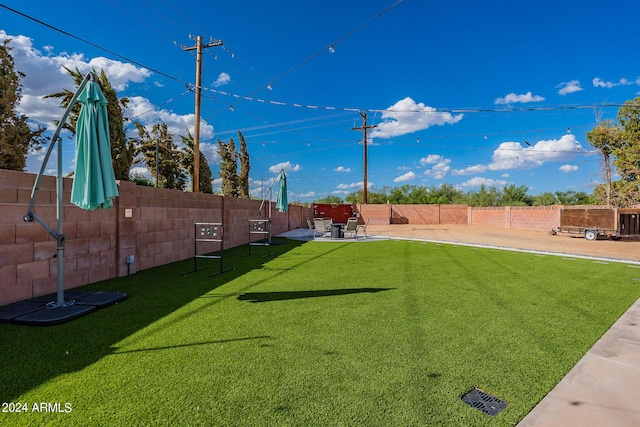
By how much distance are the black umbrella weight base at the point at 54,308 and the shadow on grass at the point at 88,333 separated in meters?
0.06

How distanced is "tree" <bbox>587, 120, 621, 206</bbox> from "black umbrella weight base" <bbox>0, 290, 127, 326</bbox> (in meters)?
25.9

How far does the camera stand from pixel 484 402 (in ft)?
5.89

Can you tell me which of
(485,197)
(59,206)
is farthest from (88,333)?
(485,197)

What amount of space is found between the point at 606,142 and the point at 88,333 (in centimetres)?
2733

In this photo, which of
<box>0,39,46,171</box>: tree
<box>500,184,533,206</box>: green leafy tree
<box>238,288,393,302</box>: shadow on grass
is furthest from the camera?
<box>500,184,533,206</box>: green leafy tree

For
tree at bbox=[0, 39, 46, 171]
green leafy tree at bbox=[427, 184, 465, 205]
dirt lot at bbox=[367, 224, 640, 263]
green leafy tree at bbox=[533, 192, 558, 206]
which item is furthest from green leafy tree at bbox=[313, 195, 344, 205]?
tree at bbox=[0, 39, 46, 171]

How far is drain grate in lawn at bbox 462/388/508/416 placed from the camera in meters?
1.71

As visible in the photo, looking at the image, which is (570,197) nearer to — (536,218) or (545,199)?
(545,199)

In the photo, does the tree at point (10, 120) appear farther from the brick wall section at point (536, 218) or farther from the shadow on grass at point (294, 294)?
the brick wall section at point (536, 218)

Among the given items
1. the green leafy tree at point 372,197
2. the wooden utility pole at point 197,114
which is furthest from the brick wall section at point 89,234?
the green leafy tree at point 372,197

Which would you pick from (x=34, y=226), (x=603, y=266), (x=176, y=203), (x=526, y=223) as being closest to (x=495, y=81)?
(x=526, y=223)

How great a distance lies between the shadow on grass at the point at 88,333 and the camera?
80.4 inches

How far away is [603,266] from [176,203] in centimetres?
975

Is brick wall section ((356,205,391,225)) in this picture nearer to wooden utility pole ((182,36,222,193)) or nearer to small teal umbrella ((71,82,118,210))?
wooden utility pole ((182,36,222,193))
